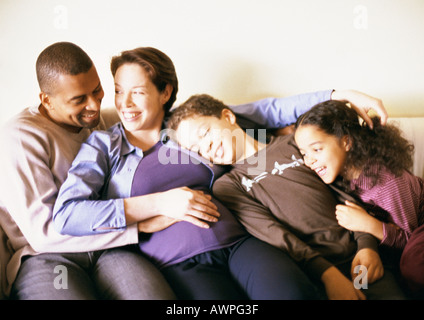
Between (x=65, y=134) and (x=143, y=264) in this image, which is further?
(x=65, y=134)

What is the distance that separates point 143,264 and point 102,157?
0.41 m

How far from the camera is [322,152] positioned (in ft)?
3.55

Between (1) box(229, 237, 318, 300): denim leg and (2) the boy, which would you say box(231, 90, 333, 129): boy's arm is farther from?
(1) box(229, 237, 318, 300): denim leg

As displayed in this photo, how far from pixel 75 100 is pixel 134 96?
0.68 feet

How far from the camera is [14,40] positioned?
140 centimetres

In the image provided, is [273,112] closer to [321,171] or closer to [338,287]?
[321,171]

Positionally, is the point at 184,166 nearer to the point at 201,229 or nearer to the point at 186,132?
the point at 186,132

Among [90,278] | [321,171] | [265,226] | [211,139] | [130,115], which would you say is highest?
[130,115]

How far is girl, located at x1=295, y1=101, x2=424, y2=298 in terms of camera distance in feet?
3.34

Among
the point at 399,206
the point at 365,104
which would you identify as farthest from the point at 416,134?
the point at 399,206

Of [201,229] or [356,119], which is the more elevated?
[356,119]

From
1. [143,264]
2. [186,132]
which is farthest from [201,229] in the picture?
[186,132]

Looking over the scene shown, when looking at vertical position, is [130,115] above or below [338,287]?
above

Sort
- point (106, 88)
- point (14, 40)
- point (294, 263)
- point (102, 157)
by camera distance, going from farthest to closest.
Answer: point (106, 88) < point (14, 40) < point (102, 157) < point (294, 263)
